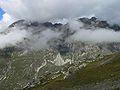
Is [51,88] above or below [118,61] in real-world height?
below

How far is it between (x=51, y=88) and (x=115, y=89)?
72.2 meters

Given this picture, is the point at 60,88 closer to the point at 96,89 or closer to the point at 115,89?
the point at 96,89

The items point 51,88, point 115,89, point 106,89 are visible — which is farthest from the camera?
point 51,88

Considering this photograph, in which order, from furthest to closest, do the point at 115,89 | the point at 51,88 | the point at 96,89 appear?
the point at 51,88 < the point at 96,89 < the point at 115,89

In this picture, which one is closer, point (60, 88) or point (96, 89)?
point (96, 89)

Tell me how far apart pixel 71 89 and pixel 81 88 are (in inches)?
308

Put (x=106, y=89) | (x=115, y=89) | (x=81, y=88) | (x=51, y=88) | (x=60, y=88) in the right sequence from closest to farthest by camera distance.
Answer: (x=115, y=89)
(x=106, y=89)
(x=81, y=88)
(x=60, y=88)
(x=51, y=88)

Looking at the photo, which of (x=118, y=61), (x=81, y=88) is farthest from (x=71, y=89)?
(x=118, y=61)

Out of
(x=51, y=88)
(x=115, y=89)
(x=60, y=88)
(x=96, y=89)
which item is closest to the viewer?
(x=115, y=89)

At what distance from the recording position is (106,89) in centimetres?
7638

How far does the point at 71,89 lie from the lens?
109125 mm

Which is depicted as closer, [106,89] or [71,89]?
[106,89]

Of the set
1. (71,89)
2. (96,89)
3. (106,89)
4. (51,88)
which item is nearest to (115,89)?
(106,89)

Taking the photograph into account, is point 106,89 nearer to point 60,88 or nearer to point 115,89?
point 115,89
